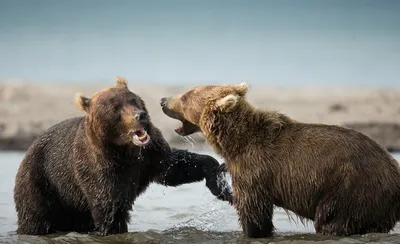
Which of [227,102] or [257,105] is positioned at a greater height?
[257,105]

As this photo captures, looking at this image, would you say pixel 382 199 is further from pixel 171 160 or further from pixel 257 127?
pixel 171 160

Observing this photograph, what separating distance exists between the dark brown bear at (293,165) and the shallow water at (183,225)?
19cm

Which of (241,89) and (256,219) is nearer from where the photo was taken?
(256,219)

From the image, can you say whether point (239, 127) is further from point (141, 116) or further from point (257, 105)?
point (257, 105)

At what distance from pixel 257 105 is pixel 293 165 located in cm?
1346

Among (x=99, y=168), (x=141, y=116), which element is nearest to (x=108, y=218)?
(x=99, y=168)

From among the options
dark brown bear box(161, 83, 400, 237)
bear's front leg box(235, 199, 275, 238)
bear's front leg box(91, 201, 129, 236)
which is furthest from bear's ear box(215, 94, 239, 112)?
bear's front leg box(91, 201, 129, 236)

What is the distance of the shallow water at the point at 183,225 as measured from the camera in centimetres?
828

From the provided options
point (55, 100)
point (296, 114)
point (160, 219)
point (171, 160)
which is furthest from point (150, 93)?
point (171, 160)

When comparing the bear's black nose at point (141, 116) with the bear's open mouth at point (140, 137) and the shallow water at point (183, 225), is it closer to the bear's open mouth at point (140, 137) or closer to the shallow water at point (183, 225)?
the bear's open mouth at point (140, 137)

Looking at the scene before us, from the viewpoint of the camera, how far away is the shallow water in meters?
8.28

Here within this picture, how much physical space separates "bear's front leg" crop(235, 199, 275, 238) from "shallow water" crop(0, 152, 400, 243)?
0.22 ft

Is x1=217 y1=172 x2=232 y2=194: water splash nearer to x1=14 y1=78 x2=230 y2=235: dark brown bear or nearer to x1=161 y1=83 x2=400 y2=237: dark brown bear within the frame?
x1=14 y1=78 x2=230 y2=235: dark brown bear

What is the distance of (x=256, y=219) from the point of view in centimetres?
786
